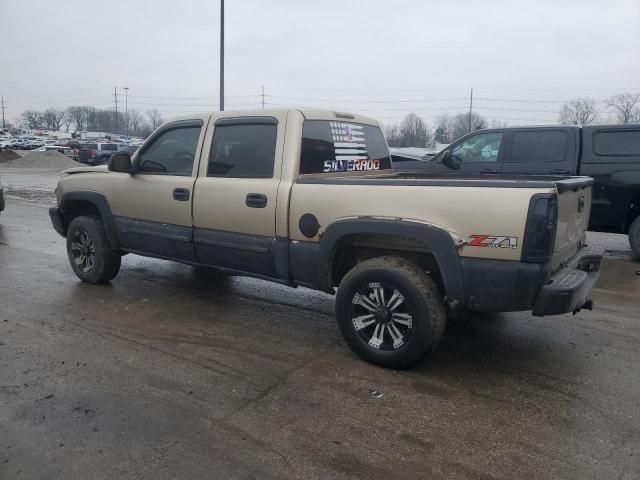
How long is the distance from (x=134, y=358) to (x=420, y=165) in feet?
19.2

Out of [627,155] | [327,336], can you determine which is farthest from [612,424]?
[627,155]

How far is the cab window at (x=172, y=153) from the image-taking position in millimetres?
5219

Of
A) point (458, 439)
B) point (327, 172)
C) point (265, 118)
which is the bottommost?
point (458, 439)

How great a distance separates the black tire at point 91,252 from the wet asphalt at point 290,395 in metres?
0.35

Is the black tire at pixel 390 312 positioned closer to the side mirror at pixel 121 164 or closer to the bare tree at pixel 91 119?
the side mirror at pixel 121 164

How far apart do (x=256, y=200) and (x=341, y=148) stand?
1.01 metres

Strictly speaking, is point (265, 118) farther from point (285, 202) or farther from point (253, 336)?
point (253, 336)

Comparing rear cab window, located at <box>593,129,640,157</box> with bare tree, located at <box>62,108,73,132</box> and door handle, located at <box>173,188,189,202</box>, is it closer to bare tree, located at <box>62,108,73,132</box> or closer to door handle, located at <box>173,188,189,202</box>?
door handle, located at <box>173,188,189,202</box>

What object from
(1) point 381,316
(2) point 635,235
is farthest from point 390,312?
(2) point 635,235

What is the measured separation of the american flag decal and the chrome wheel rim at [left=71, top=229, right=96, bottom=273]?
3.01 meters

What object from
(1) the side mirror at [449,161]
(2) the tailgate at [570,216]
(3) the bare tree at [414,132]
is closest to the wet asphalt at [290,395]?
(2) the tailgate at [570,216]

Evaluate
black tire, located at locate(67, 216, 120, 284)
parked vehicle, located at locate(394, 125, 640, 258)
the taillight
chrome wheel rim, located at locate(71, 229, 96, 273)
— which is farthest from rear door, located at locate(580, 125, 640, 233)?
chrome wheel rim, located at locate(71, 229, 96, 273)

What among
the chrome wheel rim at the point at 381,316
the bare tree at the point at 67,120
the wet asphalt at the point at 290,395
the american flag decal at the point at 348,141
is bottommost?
the wet asphalt at the point at 290,395

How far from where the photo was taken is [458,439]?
10.2ft
